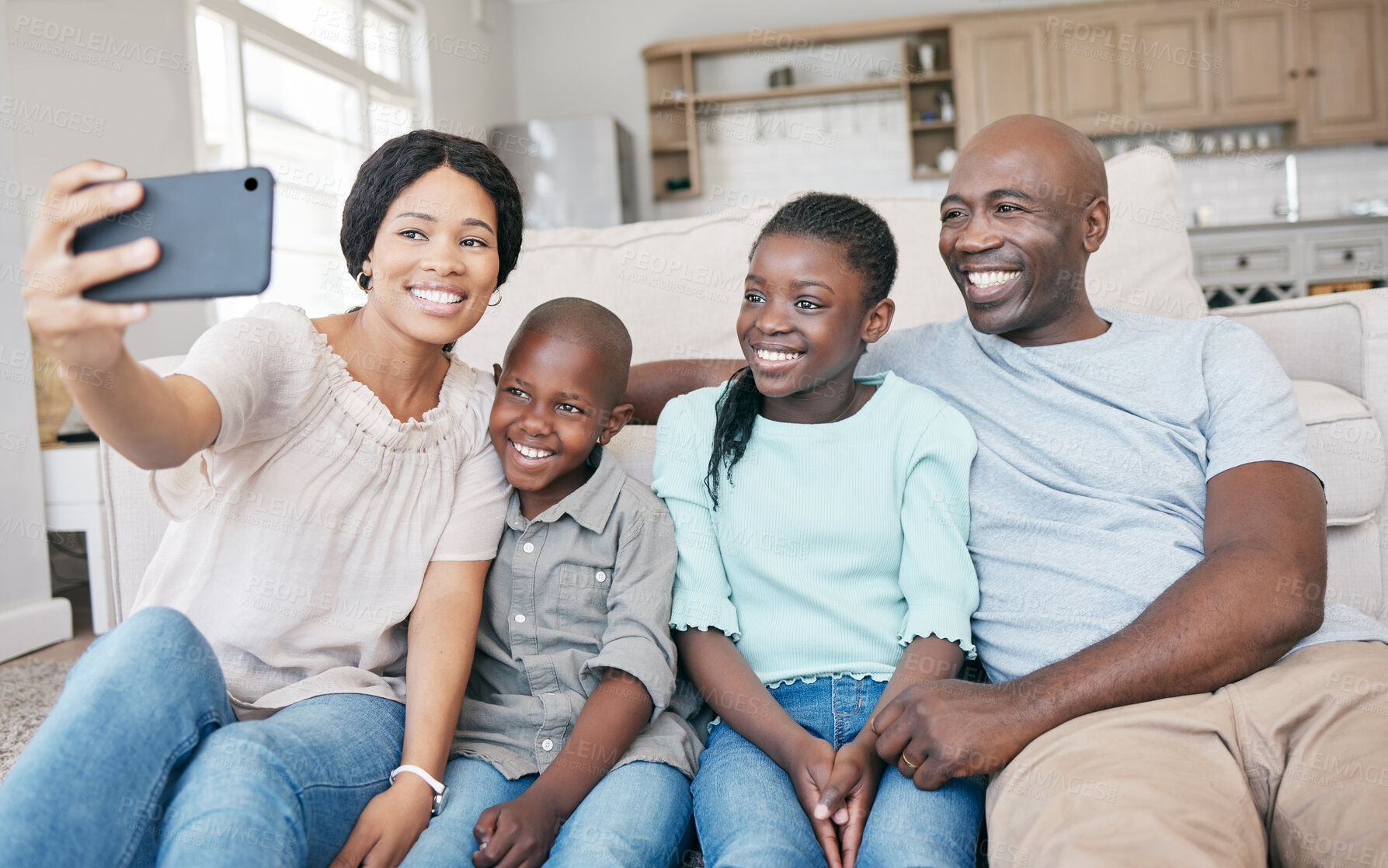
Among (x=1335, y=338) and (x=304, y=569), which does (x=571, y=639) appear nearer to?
(x=304, y=569)

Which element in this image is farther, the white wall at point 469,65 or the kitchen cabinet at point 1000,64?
the kitchen cabinet at point 1000,64

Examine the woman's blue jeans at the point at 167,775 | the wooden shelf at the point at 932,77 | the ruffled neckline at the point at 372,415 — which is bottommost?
the woman's blue jeans at the point at 167,775

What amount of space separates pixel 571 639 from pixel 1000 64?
5579mm

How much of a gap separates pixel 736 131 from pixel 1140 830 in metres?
6.07

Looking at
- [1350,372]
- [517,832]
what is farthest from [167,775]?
[1350,372]

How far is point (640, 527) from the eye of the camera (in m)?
1.19

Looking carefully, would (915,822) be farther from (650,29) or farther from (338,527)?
(650,29)

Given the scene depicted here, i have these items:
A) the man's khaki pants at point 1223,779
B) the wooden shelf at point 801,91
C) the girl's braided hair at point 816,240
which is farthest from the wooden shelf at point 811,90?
the man's khaki pants at point 1223,779

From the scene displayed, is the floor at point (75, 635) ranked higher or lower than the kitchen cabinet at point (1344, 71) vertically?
lower

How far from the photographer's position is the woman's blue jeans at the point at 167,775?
765mm

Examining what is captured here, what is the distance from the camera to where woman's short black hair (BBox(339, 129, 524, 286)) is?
114 cm

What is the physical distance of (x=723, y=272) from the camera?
76.1 inches

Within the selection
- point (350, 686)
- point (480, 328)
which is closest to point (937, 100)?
point (480, 328)

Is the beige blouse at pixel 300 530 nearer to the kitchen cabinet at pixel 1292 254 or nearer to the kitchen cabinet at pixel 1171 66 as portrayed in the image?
the kitchen cabinet at pixel 1292 254
